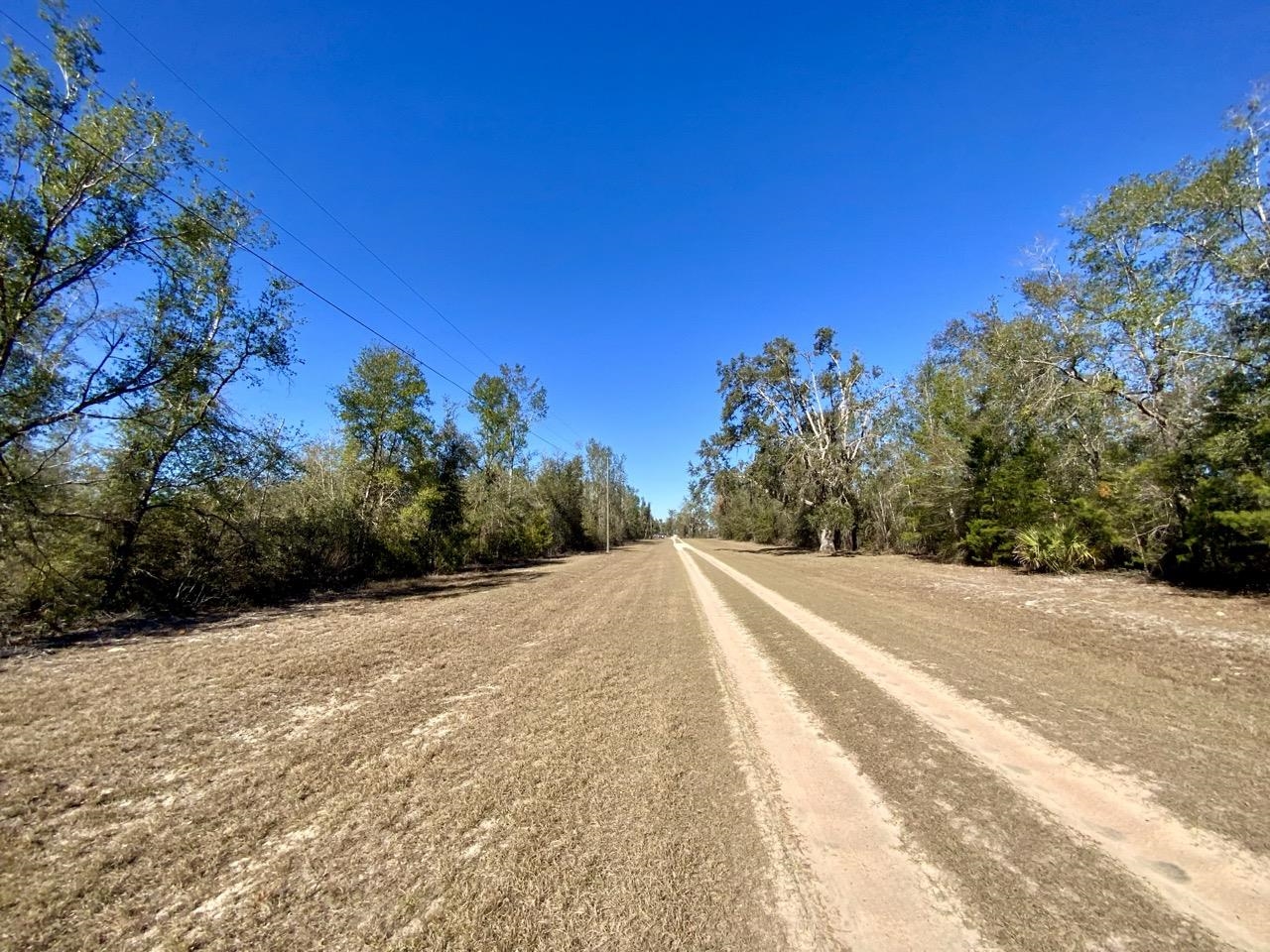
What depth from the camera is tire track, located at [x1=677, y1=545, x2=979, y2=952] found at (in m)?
2.09

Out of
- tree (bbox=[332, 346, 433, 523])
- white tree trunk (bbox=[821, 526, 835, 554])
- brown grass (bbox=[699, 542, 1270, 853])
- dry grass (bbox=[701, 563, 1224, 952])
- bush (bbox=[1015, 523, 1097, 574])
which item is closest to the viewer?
dry grass (bbox=[701, 563, 1224, 952])

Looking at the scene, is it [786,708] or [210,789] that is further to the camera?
[786,708]

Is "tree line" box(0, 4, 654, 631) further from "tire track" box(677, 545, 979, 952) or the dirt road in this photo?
"tire track" box(677, 545, 979, 952)

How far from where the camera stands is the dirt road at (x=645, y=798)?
84.8 inches

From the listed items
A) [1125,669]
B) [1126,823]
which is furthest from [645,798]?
[1125,669]

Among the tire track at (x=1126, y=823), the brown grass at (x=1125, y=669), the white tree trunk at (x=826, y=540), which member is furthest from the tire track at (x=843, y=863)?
the white tree trunk at (x=826, y=540)

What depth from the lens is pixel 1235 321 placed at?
10.3 meters

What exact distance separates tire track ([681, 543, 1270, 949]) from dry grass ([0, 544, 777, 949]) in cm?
194

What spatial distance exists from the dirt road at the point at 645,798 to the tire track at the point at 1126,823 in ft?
0.06

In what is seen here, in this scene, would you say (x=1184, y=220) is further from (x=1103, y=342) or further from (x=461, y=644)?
(x=461, y=644)

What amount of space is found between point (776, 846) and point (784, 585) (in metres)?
12.8

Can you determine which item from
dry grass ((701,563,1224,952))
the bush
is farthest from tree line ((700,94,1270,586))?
dry grass ((701,563,1224,952))

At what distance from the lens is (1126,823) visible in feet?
9.14

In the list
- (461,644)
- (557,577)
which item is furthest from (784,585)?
(461,644)
